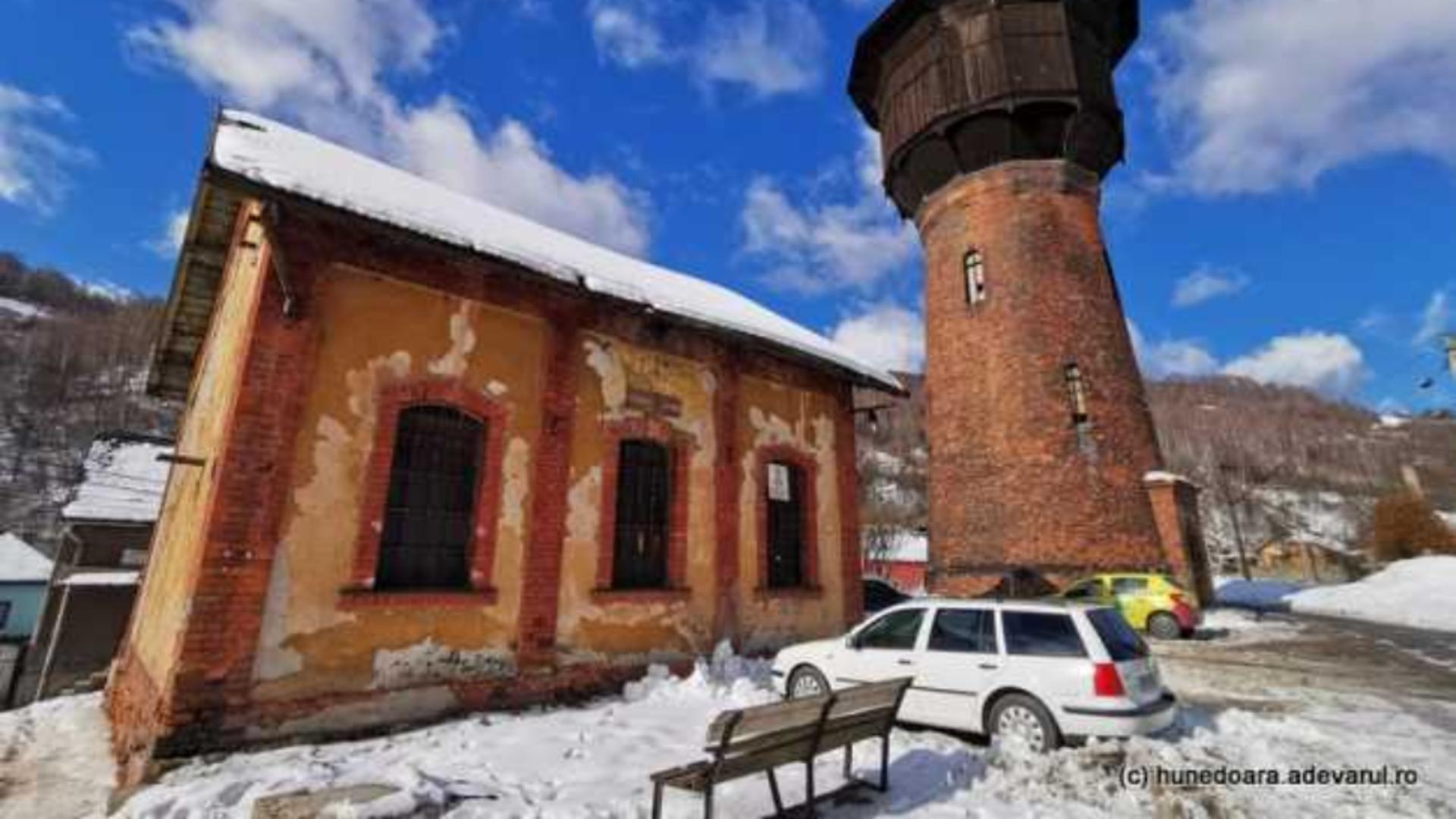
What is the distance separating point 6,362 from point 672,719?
8360 centimetres

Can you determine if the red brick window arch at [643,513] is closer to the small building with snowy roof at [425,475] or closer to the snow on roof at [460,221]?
the small building with snowy roof at [425,475]

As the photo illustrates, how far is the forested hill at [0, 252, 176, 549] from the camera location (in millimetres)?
49281

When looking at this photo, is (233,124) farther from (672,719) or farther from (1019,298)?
(1019,298)

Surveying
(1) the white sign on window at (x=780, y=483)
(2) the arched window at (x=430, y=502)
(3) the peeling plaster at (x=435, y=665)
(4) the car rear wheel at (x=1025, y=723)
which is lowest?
(4) the car rear wheel at (x=1025, y=723)

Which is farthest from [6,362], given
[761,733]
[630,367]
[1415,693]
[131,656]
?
[1415,693]

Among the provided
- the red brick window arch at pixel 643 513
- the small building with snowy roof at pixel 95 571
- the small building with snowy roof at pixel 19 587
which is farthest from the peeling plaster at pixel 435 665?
the small building with snowy roof at pixel 19 587

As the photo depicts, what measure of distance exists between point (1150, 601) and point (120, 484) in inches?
1184

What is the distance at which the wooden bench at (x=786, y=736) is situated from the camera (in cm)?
410

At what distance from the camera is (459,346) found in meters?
7.73

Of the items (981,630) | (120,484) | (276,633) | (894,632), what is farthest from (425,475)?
(120,484)

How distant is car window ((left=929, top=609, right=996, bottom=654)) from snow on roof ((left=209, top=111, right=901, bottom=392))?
15.6ft

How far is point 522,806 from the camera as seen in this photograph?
4684mm

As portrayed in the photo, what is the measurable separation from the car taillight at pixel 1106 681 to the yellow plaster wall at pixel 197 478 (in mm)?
7730

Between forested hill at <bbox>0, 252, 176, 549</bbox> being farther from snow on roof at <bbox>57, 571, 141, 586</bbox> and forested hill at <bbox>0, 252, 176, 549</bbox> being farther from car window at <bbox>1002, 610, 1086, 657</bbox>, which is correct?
car window at <bbox>1002, 610, 1086, 657</bbox>
